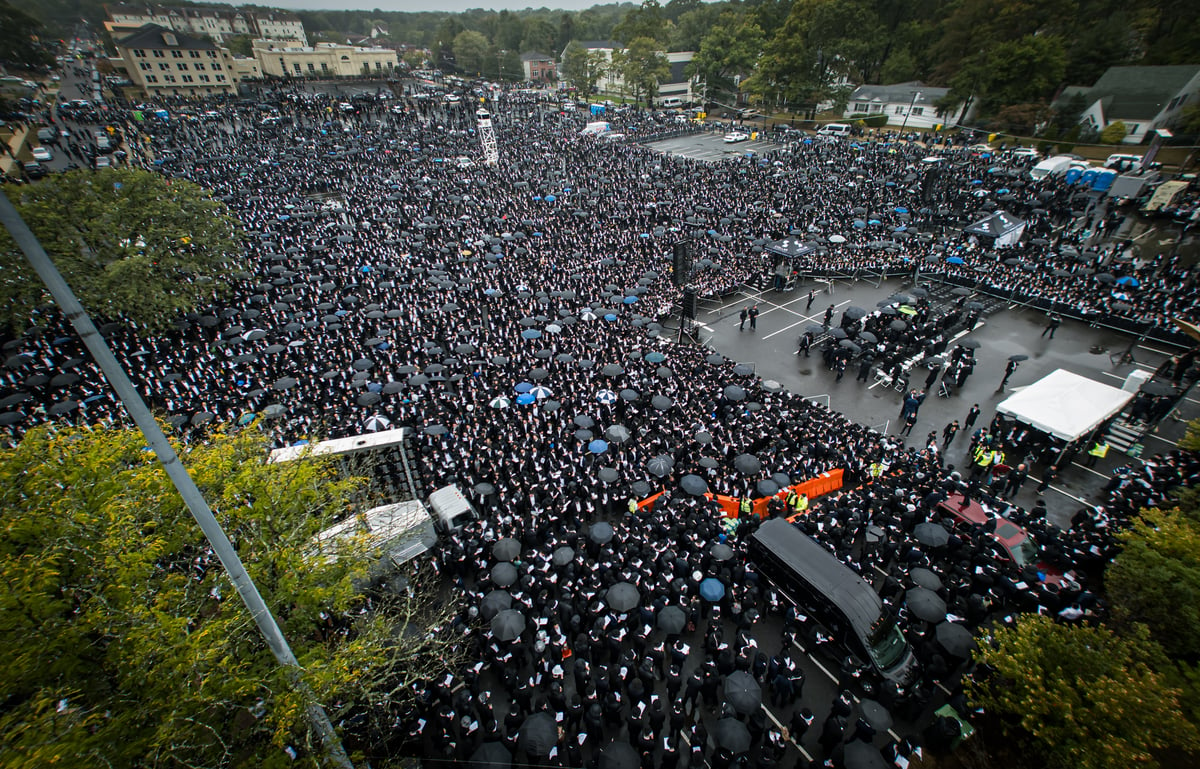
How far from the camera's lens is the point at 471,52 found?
109250 mm

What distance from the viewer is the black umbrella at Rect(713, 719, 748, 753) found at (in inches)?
305

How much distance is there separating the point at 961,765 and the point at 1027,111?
2229 inches

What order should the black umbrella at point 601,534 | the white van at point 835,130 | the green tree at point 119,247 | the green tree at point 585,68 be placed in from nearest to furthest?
the black umbrella at point 601,534 → the green tree at point 119,247 → the white van at point 835,130 → the green tree at point 585,68

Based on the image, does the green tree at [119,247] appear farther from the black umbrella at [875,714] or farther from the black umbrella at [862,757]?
the black umbrella at [875,714]

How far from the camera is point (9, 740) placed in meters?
4.48

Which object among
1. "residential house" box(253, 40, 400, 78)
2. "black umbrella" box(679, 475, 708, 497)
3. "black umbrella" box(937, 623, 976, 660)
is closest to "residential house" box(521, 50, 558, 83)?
"residential house" box(253, 40, 400, 78)

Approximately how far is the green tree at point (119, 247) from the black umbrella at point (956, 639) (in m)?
26.7

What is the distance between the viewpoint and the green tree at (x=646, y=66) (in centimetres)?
6850

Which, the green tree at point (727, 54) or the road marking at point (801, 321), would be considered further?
the green tree at point (727, 54)

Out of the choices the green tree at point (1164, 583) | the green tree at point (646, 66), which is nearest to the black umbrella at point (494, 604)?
the green tree at point (1164, 583)

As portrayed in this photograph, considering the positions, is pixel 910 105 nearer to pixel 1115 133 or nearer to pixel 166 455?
pixel 1115 133

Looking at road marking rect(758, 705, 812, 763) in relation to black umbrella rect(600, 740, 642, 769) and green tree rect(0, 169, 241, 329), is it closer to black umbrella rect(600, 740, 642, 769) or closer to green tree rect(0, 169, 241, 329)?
black umbrella rect(600, 740, 642, 769)

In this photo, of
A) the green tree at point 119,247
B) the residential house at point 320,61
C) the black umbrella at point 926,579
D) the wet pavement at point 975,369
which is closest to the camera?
the black umbrella at point 926,579

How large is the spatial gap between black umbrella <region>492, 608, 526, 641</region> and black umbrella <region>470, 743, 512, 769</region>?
1.73 metres
